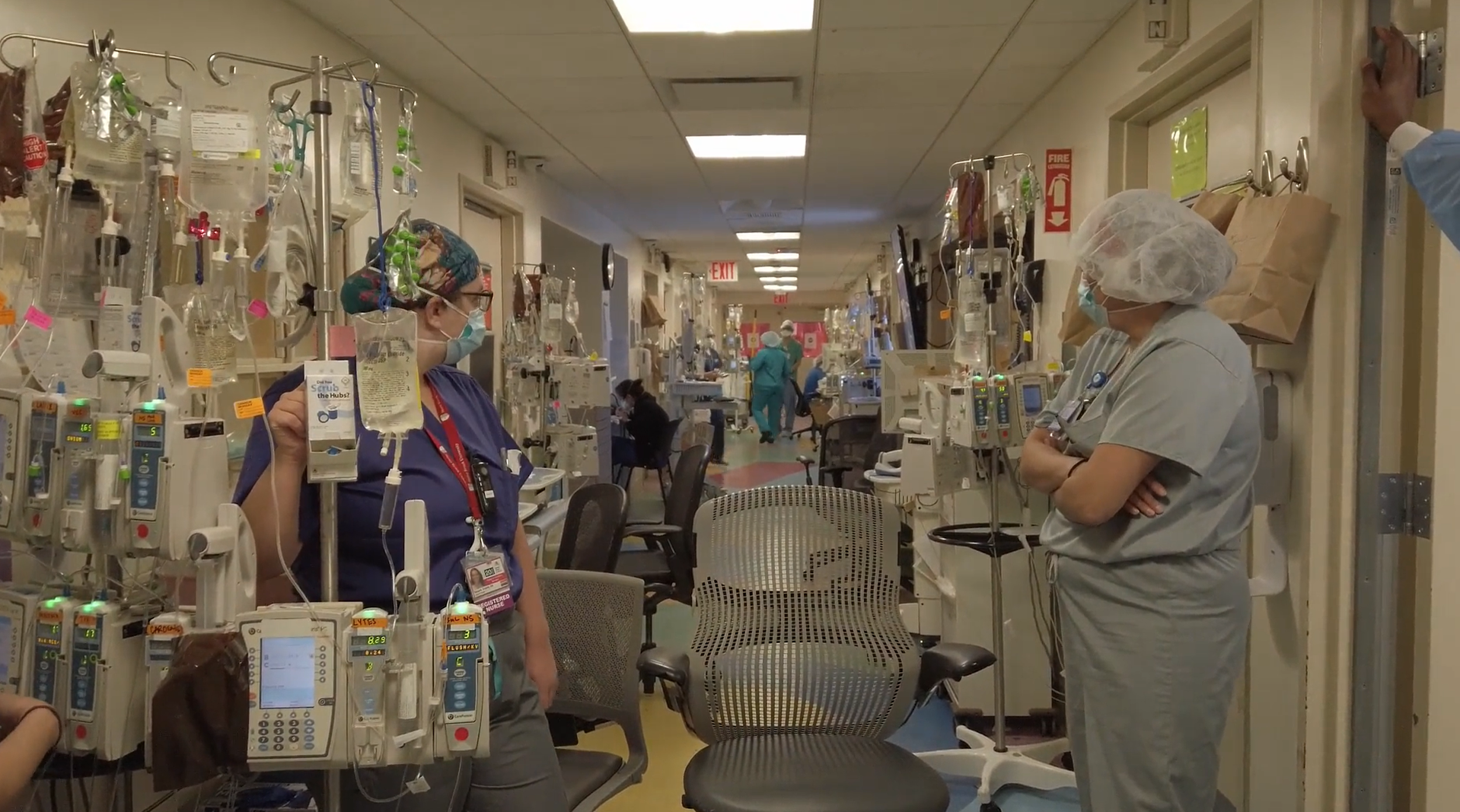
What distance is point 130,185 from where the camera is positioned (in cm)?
192

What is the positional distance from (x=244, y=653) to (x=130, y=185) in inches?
40.2

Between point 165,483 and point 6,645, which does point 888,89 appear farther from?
point 6,645

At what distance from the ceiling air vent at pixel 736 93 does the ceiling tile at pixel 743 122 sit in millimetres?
178

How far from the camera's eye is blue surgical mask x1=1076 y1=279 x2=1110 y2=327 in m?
2.04

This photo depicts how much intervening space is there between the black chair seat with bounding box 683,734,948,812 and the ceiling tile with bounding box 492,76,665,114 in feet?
10.1

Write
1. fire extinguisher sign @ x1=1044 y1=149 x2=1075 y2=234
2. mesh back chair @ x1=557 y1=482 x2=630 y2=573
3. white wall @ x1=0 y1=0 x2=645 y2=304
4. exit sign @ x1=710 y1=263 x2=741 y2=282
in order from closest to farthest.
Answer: white wall @ x1=0 y1=0 x2=645 y2=304 → mesh back chair @ x1=557 y1=482 x2=630 y2=573 → fire extinguisher sign @ x1=1044 y1=149 x2=1075 y2=234 → exit sign @ x1=710 y1=263 x2=741 y2=282

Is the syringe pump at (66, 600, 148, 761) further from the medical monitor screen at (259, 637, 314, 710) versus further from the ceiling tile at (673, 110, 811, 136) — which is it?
the ceiling tile at (673, 110, 811, 136)

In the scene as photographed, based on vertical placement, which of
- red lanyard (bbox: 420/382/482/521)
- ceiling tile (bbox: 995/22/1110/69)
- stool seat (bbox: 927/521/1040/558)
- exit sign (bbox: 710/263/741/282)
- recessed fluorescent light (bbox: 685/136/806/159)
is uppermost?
exit sign (bbox: 710/263/741/282)

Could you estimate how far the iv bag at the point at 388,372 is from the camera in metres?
1.50

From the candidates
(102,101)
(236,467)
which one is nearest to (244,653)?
(102,101)

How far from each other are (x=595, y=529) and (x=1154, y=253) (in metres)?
1.85

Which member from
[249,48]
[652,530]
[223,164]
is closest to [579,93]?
[249,48]

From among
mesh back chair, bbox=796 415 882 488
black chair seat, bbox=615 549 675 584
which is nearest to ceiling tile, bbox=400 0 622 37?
black chair seat, bbox=615 549 675 584

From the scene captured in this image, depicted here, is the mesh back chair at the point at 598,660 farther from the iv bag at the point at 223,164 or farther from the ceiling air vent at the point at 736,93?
the ceiling air vent at the point at 736,93
